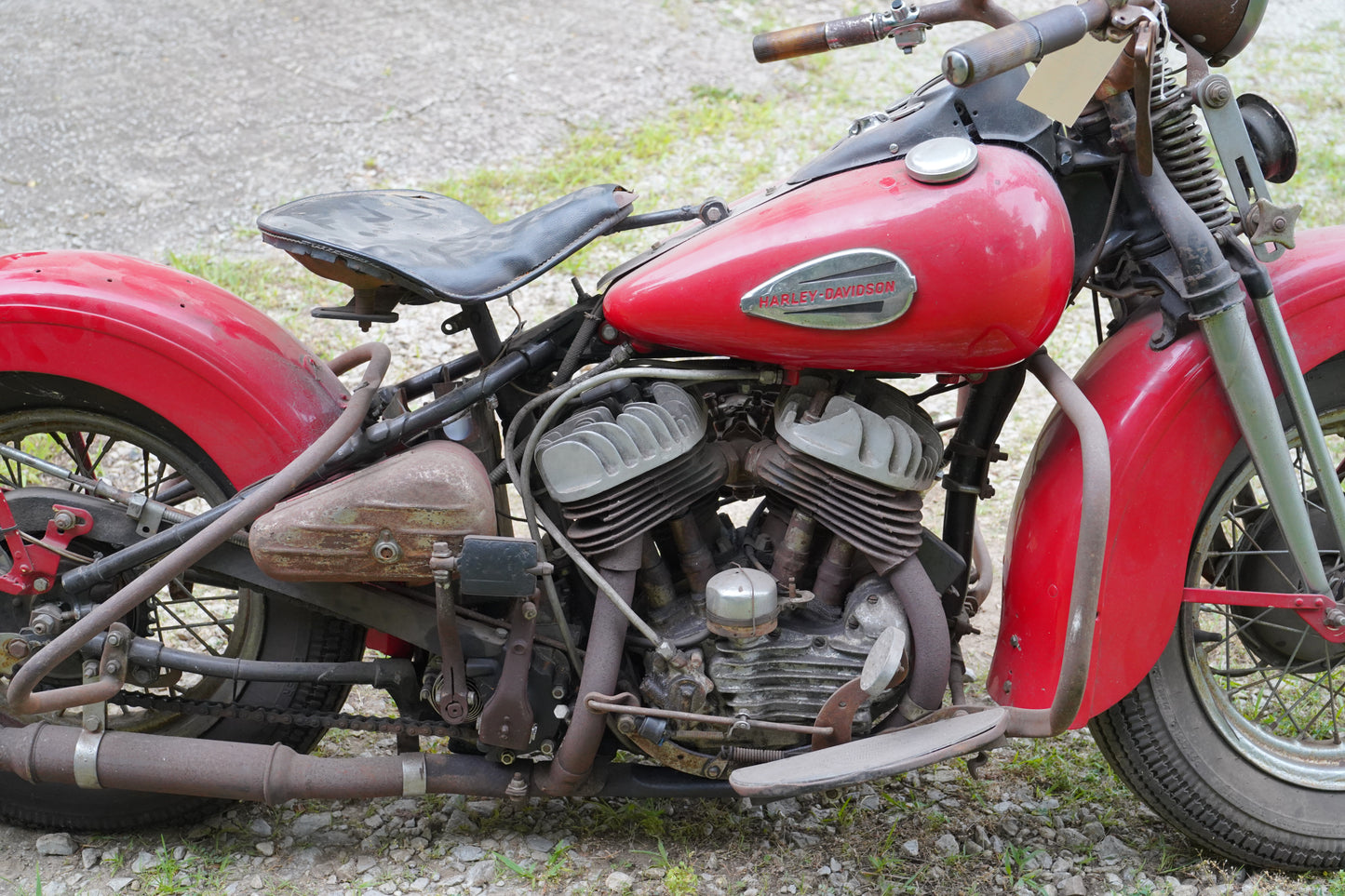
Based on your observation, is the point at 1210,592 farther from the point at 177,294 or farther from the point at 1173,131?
the point at 177,294

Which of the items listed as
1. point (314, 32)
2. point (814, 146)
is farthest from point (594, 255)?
point (314, 32)

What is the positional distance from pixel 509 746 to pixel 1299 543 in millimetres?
1640

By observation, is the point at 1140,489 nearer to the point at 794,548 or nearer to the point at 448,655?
the point at 794,548

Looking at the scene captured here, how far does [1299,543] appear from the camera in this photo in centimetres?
227

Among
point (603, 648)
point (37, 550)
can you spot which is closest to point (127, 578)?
point (37, 550)

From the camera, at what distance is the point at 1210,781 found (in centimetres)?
241

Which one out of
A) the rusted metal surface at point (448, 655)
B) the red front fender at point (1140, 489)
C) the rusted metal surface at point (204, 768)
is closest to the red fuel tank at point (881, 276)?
the red front fender at point (1140, 489)

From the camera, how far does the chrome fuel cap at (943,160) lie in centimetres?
204

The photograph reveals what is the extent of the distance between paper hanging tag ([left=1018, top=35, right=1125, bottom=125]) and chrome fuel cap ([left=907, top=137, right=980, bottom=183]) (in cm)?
14

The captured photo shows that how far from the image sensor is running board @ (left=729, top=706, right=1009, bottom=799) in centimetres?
211

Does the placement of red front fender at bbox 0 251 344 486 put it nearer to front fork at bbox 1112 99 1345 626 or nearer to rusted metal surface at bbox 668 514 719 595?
rusted metal surface at bbox 668 514 719 595

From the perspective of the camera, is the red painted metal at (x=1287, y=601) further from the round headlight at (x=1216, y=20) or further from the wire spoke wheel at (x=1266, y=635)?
the round headlight at (x=1216, y=20)

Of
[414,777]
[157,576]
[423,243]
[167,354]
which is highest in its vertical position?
[423,243]

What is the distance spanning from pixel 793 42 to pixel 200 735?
197 cm
